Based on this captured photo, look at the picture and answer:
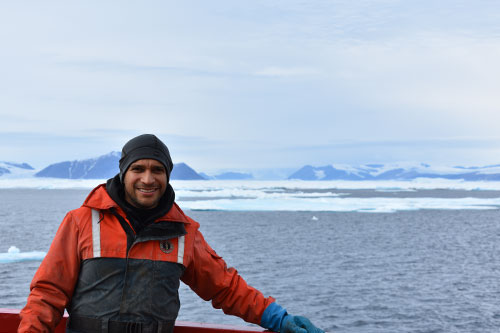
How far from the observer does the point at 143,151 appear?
193cm

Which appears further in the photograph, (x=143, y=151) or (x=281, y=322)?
(x=281, y=322)

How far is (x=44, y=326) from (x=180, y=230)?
0.55 metres

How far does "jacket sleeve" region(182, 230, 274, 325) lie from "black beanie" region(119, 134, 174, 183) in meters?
0.35

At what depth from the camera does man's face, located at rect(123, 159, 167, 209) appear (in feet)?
6.37

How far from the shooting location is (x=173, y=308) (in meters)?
2.00

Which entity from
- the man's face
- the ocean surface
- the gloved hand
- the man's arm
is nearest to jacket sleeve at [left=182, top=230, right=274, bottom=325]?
the man's arm

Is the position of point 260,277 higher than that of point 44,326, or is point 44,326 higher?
point 44,326

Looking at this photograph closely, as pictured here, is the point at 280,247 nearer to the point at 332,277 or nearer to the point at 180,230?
the point at 332,277

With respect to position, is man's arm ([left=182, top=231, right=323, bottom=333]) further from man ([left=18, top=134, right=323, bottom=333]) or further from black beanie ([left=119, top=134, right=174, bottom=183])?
black beanie ([left=119, top=134, right=174, bottom=183])

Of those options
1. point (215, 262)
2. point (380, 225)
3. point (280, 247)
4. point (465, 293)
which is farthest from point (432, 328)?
point (380, 225)

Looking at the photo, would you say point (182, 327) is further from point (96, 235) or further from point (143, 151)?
point (143, 151)

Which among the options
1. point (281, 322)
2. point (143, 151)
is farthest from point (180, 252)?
point (281, 322)

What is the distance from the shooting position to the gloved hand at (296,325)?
209 cm

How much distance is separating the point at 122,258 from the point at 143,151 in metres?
0.38
